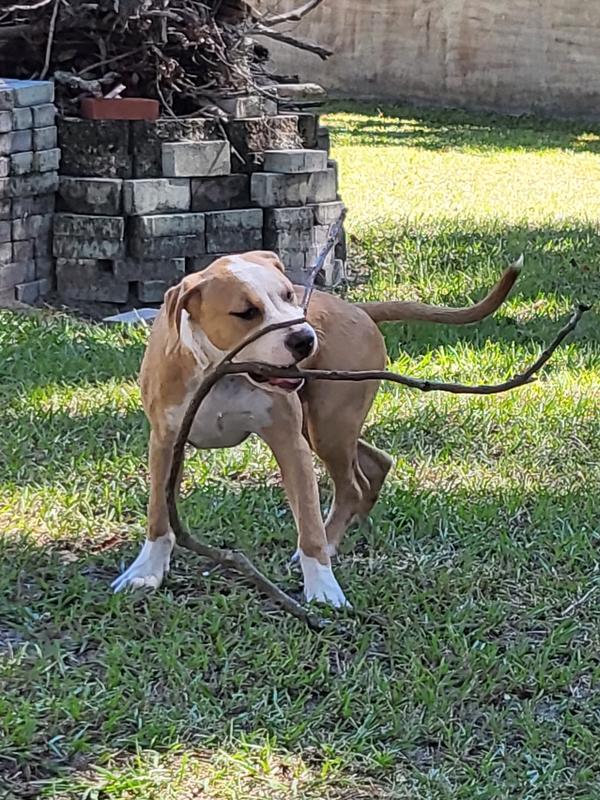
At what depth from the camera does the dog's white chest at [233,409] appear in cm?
331

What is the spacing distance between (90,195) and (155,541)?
3.26 meters

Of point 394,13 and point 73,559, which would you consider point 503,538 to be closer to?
point 73,559

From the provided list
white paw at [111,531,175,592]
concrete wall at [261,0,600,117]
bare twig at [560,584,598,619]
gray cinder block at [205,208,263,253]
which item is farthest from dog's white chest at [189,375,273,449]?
concrete wall at [261,0,600,117]

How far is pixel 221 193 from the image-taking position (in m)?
6.65

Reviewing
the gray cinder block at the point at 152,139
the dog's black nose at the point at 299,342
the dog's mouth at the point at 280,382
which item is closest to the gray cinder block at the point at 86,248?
the gray cinder block at the point at 152,139

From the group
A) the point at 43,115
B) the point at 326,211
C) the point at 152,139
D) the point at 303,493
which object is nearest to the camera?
the point at 303,493

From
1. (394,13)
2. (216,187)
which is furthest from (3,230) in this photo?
(394,13)

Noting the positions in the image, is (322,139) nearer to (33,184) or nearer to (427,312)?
(33,184)

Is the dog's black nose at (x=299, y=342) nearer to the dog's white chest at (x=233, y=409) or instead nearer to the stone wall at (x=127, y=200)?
the dog's white chest at (x=233, y=409)

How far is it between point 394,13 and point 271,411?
1380cm

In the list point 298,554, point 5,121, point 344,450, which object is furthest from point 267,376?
point 5,121

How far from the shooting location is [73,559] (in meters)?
3.71

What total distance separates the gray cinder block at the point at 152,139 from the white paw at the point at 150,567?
10.7ft

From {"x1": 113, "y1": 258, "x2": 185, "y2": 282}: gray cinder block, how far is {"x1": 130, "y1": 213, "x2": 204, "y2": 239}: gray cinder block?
5.0 inches
